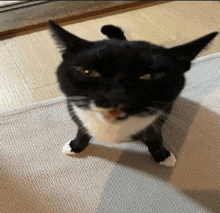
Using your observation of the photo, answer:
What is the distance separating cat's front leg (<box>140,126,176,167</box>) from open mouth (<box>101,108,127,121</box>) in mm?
179

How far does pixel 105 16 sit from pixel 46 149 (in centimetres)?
109

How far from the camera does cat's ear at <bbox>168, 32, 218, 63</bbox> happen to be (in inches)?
24.2

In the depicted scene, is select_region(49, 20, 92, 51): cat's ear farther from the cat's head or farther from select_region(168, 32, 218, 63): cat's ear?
select_region(168, 32, 218, 63): cat's ear

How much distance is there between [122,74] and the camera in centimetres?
60

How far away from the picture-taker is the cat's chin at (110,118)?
0.64 m

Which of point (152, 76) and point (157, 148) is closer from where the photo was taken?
point (152, 76)

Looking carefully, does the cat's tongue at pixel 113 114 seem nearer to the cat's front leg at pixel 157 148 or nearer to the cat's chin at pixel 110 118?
the cat's chin at pixel 110 118

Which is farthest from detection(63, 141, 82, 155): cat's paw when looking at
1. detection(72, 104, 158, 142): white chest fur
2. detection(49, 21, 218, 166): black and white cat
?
detection(49, 21, 218, 166): black and white cat

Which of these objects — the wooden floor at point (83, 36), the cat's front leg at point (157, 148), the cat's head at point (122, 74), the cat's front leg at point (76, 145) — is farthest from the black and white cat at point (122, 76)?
the wooden floor at point (83, 36)

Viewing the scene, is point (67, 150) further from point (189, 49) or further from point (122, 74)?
point (189, 49)

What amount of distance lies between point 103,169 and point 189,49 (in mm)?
508

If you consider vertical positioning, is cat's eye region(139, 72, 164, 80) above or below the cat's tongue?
above

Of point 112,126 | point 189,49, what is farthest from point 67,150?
point 189,49

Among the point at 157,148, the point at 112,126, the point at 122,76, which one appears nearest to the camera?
the point at 122,76
